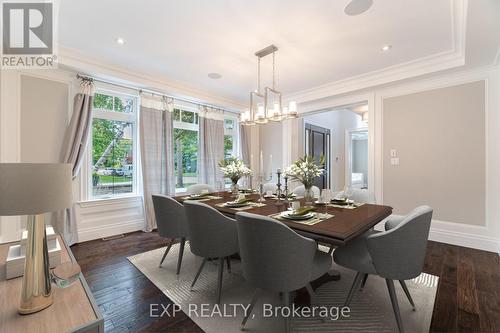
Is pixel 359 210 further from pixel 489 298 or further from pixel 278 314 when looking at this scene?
pixel 489 298

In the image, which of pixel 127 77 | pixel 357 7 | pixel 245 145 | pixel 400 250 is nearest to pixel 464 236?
pixel 400 250

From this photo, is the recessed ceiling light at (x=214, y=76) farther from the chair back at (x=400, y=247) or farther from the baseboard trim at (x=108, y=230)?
the chair back at (x=400, y=247)

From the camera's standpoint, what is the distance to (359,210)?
7.02 feet

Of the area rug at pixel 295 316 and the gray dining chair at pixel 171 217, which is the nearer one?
the area rug at pixel 295 316

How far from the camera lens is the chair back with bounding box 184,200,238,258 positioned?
190 centimetres

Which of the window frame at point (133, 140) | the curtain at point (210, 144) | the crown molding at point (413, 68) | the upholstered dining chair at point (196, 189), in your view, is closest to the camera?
the crown molding at point (413, 68)

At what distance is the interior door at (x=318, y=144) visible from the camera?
5.78 m

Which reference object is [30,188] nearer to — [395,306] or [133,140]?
[395,306]

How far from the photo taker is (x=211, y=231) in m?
1.91

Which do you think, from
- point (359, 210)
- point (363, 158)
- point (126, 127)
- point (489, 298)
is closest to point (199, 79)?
point (126, 127)

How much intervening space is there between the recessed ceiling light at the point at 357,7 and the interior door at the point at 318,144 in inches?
140

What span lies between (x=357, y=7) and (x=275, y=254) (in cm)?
232

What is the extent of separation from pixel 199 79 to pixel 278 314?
365 centimetres

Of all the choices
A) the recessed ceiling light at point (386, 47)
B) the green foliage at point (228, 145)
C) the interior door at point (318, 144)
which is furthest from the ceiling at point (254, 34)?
the interior door at point (318, 144)
